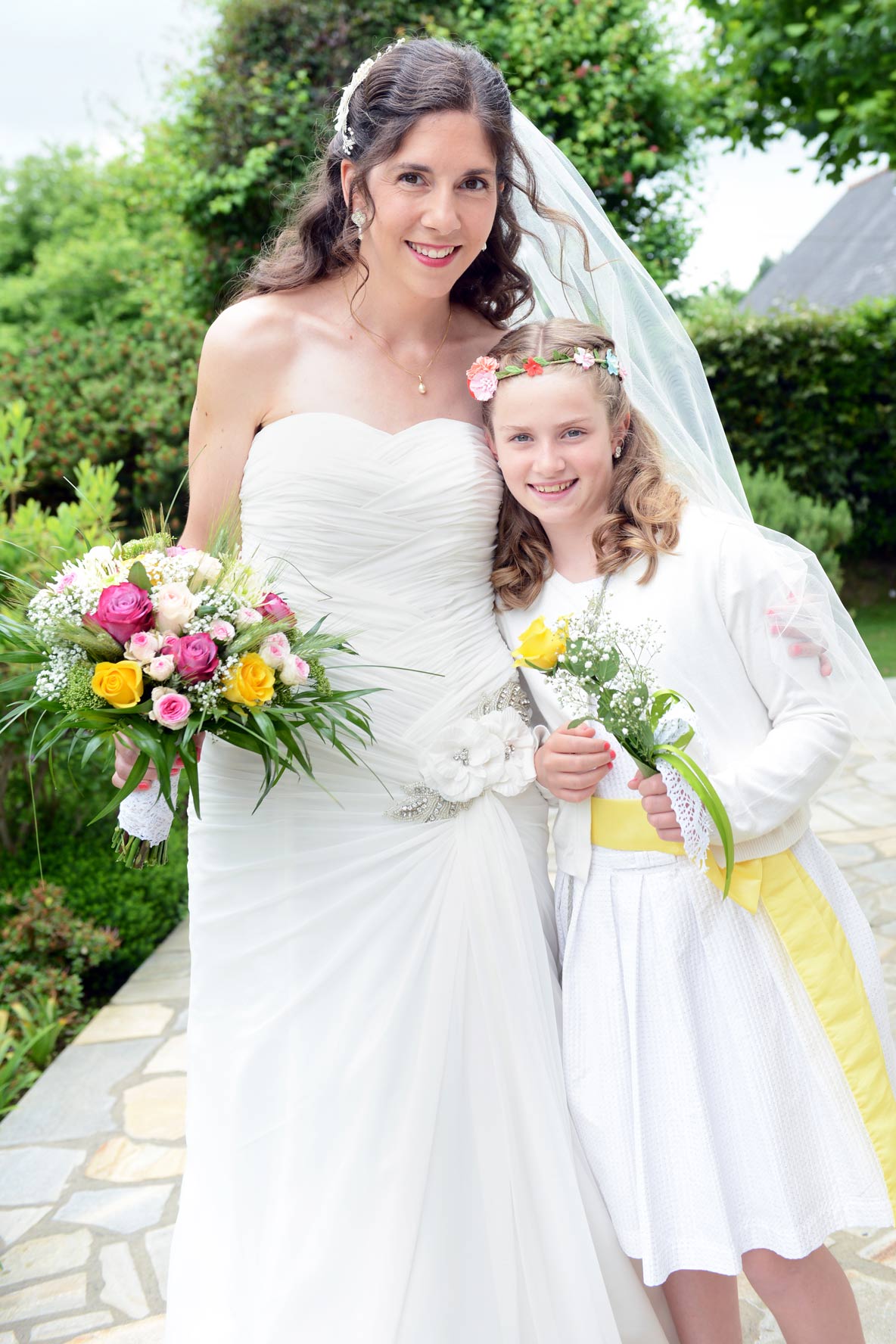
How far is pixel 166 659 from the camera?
6.15ft

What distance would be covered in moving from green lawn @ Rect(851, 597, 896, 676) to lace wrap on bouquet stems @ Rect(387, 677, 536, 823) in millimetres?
6849

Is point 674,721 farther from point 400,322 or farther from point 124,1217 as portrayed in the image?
point 124,1217

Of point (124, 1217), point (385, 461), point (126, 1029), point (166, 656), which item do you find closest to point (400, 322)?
point (385, 461)

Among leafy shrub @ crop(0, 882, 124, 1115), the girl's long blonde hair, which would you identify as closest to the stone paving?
leafy shrub @ crop(0, 882, 124, 1115)

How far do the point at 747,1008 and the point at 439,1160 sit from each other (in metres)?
0.64

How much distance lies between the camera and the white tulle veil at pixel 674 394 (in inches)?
86.2

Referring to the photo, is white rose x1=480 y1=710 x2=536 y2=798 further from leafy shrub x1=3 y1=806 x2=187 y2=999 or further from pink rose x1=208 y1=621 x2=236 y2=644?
leafy shrub x1=3 y1=806 x2=187 y2=999

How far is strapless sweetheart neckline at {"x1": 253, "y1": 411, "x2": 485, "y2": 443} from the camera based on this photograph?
7.97ft

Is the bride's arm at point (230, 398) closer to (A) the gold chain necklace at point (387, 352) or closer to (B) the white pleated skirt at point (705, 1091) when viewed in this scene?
(A) the gold chain necklace at point (387, 352)

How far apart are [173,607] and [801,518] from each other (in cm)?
837

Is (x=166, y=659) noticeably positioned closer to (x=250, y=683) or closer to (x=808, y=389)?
(x=250, y=683)

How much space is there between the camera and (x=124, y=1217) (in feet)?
11.0

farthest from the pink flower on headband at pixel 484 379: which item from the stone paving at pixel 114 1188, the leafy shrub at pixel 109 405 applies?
the leafy shrub at pixel 109 405

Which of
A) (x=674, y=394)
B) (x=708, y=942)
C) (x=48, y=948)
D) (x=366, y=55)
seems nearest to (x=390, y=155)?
(x=674, y=394)
